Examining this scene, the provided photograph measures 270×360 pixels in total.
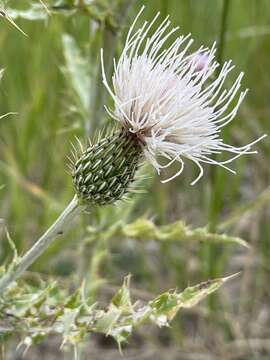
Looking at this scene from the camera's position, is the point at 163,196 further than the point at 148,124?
Yes

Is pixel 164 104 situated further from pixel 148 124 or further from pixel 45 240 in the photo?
pixel 45 240

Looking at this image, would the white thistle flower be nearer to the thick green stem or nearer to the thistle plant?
the thistle plant

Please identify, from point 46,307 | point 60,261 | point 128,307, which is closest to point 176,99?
point 128,307

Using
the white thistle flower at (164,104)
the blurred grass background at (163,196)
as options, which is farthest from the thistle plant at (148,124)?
the blurred grass background at (163,196)

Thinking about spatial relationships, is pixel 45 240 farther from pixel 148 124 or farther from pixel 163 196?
pixel 163 196

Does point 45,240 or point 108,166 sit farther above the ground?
point 108,166

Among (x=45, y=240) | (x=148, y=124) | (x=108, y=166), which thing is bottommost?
(x=45, y=240)

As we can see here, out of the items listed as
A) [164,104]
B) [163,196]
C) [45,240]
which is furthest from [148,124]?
→ [163,196]

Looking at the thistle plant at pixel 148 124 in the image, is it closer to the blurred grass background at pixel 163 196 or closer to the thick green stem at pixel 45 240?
the thick green stem at pixel 45 240
